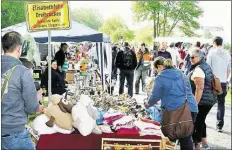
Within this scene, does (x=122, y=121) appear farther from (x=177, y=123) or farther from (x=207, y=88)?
(x=207, y=88)

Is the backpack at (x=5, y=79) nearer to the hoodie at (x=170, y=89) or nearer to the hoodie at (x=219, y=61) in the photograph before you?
the hoodie at (x=170, y=89)

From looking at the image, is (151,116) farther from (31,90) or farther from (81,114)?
(31,90)

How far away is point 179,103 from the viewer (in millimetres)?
4500

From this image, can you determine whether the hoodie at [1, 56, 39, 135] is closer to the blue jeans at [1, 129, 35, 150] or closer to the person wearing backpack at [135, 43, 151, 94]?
the blue jeans at [1, 129, 35, 150]

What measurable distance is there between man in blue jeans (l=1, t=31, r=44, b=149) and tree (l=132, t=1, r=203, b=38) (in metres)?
41.4

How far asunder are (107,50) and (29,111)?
8.13 metres

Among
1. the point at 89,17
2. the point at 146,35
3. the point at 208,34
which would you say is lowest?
the point at 146,35

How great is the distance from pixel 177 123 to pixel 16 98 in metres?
2.10

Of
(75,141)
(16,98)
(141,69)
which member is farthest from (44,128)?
(141,69)

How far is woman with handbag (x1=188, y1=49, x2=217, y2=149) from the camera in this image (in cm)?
534

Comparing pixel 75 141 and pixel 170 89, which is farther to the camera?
pixel 170 89

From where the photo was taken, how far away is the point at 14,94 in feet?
9.69

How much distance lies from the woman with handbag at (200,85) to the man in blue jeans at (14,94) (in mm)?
2849

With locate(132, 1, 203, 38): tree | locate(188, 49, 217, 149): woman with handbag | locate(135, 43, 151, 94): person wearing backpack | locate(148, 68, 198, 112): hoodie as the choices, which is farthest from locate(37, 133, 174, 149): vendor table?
locate(132, 1, 203, 38): tree
